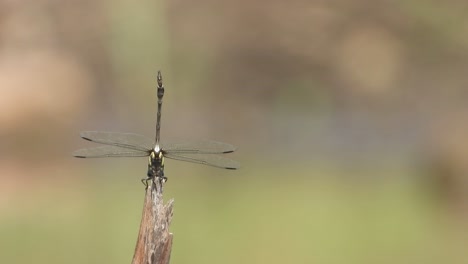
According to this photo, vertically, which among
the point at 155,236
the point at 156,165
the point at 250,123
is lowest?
the point at 155,236

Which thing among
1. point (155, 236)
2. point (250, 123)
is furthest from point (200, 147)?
point (250, 123)

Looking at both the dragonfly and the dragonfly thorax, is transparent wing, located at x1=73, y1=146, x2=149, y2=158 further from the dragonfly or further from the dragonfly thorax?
the dragonfly thorax

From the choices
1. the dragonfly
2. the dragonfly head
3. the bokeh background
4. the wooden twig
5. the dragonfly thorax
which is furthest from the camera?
the bokeh background

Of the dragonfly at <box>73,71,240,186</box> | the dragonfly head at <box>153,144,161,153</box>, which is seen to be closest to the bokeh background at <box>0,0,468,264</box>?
the dragonfly at <box>73,71,240,186</box>

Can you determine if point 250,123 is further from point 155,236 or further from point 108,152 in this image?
point 155,236

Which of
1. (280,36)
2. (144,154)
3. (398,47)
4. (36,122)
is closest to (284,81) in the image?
(280,36)

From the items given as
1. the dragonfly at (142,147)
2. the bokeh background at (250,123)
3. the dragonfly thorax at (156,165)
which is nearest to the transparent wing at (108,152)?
the dragonfly at (142,147)

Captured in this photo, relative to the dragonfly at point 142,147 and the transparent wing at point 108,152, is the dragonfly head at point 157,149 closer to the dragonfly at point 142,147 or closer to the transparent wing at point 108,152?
the dragonfly at point 142,147

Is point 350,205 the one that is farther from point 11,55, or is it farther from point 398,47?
point 11,55
